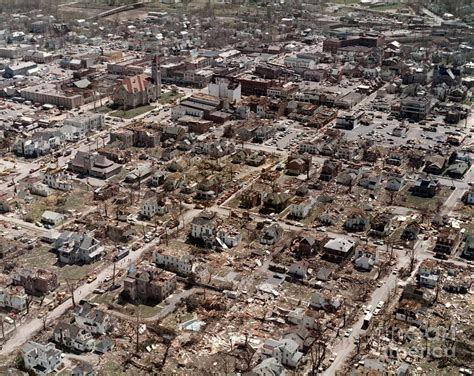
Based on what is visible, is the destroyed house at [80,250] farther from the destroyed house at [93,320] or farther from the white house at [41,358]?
the white house at [41,358]

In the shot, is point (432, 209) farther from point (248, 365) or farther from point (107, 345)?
point (107, 345)

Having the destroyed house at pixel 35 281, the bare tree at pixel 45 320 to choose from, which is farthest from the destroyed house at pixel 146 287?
the bare tree at pixel 45 320

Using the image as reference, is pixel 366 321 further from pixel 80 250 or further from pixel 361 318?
pixel 80 250

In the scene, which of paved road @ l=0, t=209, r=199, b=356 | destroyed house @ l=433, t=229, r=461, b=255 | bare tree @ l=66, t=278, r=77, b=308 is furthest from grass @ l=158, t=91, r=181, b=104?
destroyed house @ l=433, t=229, r=461, b=255

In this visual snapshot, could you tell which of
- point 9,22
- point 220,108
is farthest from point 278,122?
point 9,22

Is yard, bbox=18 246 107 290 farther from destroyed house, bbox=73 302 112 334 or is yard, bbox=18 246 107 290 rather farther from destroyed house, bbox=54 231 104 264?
destroyed house, bbox=73 302 112 334

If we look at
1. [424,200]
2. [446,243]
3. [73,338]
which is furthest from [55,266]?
[424,200]

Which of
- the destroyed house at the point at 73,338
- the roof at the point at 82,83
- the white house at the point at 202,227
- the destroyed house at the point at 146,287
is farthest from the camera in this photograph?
the roof at the point at 82,83
